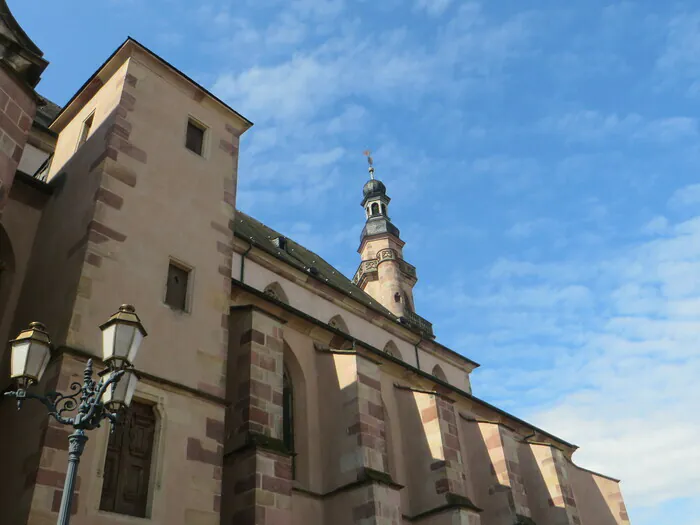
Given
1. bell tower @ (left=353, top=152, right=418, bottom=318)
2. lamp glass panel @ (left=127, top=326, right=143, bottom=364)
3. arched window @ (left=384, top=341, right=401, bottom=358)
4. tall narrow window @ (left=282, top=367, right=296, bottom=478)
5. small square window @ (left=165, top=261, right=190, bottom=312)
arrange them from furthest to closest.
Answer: bell tower @ (left=353, top=152, right=418, bottom=318) → arched window @ (left=384, top=341, right=401, bottom=358) → tall narrow window @ (left=282, top=367, right=296, bottom=478) → small square window @ (left=165, top=261, right=190, bottom=312) → lamp glass panel @ (left=127, top=326, right=143, bottom=364)

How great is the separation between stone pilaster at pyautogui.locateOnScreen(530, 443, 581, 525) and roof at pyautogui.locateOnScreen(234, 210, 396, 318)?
25.6 ft

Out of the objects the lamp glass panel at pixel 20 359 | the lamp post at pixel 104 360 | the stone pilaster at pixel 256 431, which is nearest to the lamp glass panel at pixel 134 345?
the lamp post at pixel 104 360

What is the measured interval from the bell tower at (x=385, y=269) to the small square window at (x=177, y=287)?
19.3 m

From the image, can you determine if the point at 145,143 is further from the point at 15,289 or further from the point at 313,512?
the point at 313,512

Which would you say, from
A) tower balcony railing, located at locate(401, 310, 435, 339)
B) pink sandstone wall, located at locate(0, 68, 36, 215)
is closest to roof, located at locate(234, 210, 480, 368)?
tower balcony railing, located at locate(401, 310, 435, 339)

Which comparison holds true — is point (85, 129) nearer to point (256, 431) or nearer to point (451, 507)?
point (256, 431)

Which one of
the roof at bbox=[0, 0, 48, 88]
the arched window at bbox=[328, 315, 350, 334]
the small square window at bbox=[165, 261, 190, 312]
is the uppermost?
the arched window at bbox=[328, 315, 350, 334]

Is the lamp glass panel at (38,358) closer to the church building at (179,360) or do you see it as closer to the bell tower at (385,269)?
the church building at (179,360)

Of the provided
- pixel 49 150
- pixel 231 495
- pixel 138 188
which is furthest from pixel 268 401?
pixel 49 150

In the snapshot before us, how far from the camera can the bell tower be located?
3130 centimetres

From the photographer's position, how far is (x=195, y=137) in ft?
46.3

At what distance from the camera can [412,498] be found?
14.8 metres

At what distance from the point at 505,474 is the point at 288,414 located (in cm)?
657

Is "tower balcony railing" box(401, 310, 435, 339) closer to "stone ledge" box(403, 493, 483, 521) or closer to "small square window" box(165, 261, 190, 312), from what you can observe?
"stone ledge" box(403, 493, 483, 521)
